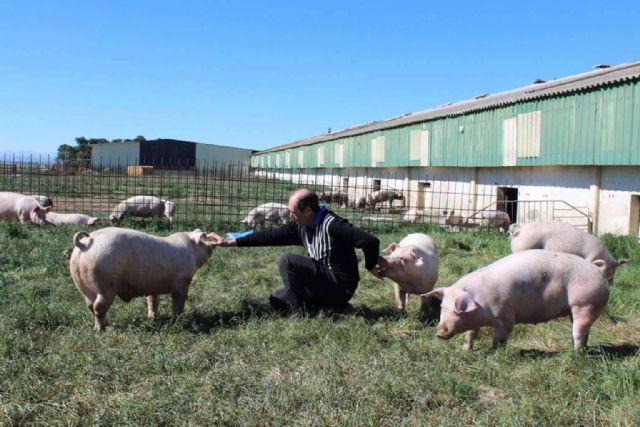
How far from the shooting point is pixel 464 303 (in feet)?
15.5

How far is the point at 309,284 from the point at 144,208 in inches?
380

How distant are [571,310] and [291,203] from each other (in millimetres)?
2587

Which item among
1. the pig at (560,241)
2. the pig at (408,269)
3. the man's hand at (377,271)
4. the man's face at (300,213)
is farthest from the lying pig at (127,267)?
the pig at (560,241)

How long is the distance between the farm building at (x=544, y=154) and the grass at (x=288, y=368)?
693 cm

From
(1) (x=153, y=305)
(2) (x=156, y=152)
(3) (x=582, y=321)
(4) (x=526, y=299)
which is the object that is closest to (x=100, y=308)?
Answer: (1) (x=153, y=305)

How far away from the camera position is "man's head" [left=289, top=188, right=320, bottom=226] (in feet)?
18.4

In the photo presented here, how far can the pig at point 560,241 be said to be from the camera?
7304 millimetres

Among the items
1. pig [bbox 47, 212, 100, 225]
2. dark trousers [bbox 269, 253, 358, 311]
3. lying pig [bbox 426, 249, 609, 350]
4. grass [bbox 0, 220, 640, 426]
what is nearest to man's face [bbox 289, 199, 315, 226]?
dark trousers [bbox 269, 253, 358, 311]

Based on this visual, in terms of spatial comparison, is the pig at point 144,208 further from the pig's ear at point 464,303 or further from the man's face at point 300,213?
the pig's ear at point 464,303

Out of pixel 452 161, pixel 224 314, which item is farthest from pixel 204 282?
pixel 452 161

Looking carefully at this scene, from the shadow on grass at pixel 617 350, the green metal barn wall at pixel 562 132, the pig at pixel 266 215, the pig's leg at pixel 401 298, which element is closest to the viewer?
the shadow on grass at pixel 617 350

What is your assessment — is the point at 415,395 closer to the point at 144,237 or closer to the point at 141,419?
the point at 141,419

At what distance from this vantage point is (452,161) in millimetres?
19703

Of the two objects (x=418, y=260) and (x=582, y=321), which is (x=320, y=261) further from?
(x=582, y=321)
